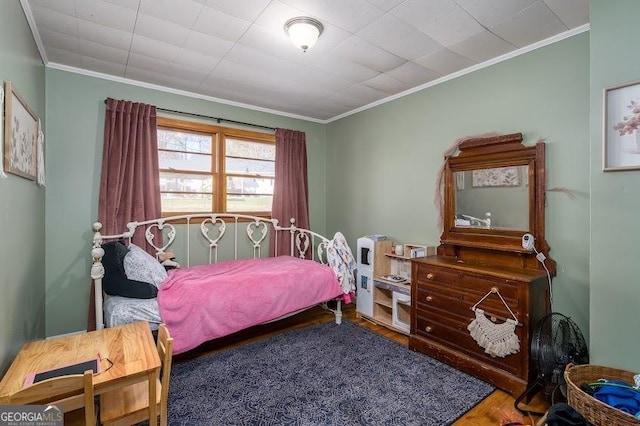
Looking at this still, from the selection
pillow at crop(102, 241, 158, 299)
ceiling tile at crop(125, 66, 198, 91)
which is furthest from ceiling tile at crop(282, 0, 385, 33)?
pillow at crop(102, 241, 158, 299)

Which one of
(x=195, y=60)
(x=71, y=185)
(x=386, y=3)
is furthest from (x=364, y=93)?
(x=71, y=185)

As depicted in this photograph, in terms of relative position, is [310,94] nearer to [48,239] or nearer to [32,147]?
[32,147]

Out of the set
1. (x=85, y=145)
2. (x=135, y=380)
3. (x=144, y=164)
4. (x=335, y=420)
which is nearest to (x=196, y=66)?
(x=144, y=164)

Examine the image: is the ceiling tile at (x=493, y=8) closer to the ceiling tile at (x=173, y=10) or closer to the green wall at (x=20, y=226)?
the ceiling tile at (x=173, y=10)

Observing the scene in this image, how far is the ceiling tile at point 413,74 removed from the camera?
8.87 feet

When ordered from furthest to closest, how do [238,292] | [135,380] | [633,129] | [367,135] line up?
1. [367,135]
2. [238,292]
3. [633,129]
4. [135,380]

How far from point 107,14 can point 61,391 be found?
2151mm

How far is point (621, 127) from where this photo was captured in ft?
5.13

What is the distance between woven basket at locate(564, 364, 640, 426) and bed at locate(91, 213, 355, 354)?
1.90m

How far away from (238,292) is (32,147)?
1.73 metres

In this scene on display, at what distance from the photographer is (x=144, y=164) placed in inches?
118

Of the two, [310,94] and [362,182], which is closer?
[310,94]

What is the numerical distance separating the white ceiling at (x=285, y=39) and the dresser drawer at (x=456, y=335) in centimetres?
205

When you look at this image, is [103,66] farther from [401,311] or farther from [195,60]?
[401,311]
